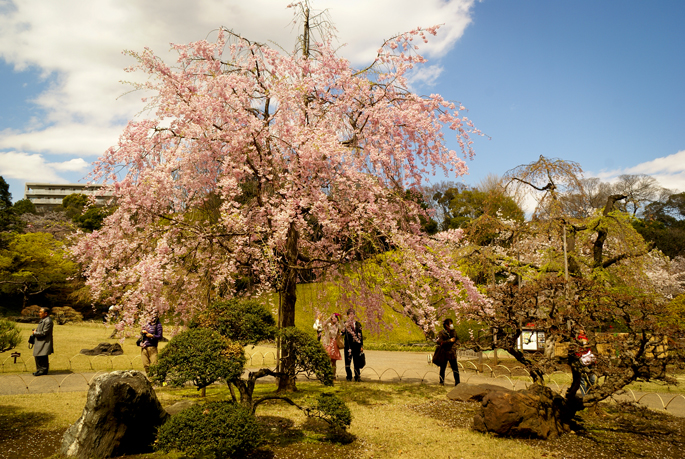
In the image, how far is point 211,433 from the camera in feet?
15.3

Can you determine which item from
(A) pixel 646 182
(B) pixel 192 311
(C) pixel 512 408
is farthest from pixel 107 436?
(A) pixel 646 182

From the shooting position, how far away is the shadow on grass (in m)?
5.25

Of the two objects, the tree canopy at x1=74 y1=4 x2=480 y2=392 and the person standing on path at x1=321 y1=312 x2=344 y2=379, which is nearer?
the tree canopy at x1=74 y1=4 x2=480 y2=392

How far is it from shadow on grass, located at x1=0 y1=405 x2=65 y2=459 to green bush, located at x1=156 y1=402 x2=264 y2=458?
1778 millimetres

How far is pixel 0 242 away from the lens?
2848cm

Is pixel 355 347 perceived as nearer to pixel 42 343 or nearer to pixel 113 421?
pixel 113 421

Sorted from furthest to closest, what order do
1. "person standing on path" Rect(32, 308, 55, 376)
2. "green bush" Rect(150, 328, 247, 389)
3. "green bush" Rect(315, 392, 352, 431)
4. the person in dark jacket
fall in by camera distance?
1. "person standing on path" Rect(32, 308, 55, 376)
2. the person in dark jacket
3. "green bush" Rect(315, 392, 352, 431)
4. "green bush" Rect(150, 328, 247, 389)

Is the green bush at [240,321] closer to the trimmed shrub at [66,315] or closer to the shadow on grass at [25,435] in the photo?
the shadow on grass at [25,435]

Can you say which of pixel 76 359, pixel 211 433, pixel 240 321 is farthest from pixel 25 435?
pixel 76 359

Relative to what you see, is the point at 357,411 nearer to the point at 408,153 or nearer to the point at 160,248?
the point at 160,248

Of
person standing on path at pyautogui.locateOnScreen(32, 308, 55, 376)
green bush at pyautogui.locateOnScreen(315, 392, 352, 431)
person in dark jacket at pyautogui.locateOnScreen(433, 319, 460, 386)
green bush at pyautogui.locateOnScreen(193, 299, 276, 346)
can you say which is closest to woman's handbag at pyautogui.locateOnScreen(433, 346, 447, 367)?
person in dark jacket at pyautogui.locateOnScreen(433, 319, 460, 386)

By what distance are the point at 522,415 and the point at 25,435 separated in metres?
7.18

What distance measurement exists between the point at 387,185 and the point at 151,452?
20.9ft

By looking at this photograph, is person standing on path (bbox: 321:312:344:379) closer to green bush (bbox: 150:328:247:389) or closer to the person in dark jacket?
the person in dark jacket
